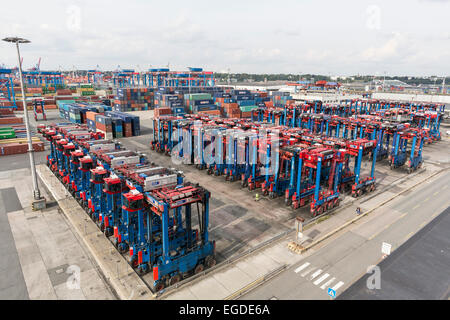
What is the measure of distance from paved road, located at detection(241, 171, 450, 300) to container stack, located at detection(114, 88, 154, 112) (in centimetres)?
8996

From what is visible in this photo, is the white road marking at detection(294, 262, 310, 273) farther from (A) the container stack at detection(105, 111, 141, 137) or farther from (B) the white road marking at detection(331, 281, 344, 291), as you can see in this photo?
(A) the container stack at detection(105, 111, 141, 137)

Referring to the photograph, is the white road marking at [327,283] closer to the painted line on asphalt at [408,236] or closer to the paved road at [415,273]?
the paved road at [415,273]

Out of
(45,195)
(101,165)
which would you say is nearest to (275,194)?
(101,165)

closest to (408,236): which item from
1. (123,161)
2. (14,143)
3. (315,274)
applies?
(315,274)

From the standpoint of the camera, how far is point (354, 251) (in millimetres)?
22141

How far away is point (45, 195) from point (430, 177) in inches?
1990

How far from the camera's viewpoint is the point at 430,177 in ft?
133

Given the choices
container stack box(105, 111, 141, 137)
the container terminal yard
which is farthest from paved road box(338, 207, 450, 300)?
container stack box(105, 111, 141, 137)

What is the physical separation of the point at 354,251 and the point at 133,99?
94903 millimetres

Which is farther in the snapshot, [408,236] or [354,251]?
[408,236]

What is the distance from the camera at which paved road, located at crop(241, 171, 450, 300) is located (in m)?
17.9

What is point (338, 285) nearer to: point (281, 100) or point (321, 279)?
point (321, 279)

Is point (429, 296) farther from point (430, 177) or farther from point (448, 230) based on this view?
point (430, 177)
